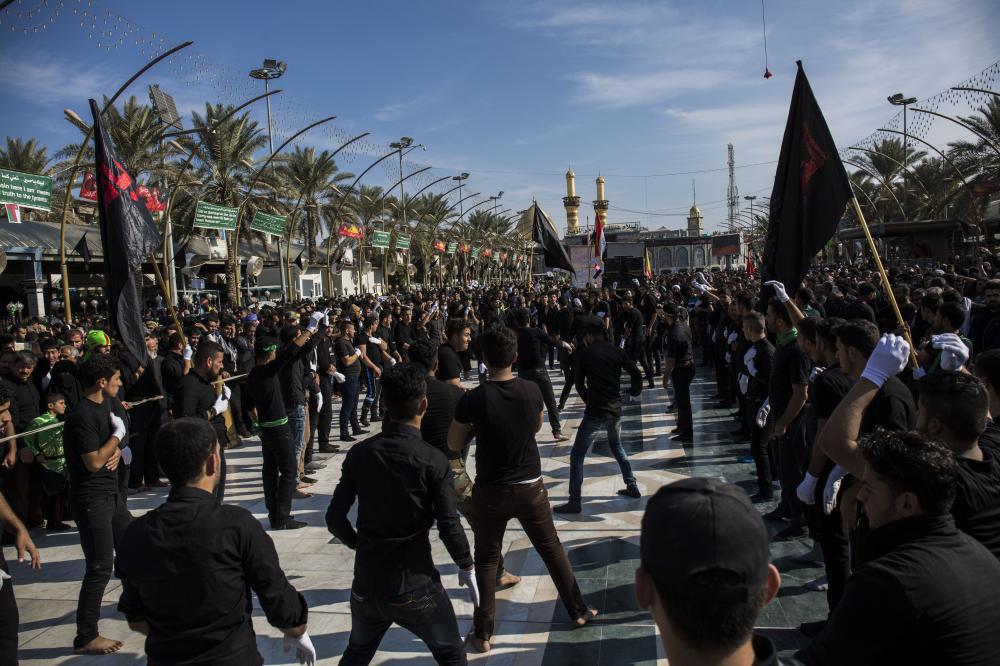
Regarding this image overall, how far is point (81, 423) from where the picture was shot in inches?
164

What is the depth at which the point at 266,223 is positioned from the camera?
71.3ft

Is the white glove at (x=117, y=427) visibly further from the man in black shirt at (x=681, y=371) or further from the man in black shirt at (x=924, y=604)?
the man in black shirt at (x=681, y=371)

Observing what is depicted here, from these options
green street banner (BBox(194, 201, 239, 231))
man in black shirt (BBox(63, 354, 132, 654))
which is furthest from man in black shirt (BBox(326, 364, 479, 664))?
green street banner (BBox(194, 201, 239, 231))

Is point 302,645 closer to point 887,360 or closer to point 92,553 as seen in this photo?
point 92,553

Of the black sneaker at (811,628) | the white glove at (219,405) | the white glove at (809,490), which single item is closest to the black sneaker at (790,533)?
the black sneaker at (811,628)

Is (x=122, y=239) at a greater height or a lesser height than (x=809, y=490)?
greater

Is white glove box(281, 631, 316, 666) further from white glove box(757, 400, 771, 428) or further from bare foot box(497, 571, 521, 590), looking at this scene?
white glove box(757, 400, 771, 428)

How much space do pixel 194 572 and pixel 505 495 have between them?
2.00m

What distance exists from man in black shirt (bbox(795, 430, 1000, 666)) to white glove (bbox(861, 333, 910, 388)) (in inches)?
42.5

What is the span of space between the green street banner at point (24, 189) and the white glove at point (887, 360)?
1539cm

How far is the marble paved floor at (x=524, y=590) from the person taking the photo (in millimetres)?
4172

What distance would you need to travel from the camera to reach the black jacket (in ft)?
5.67

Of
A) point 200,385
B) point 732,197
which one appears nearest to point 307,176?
point 200,385

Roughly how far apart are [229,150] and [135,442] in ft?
71.3
